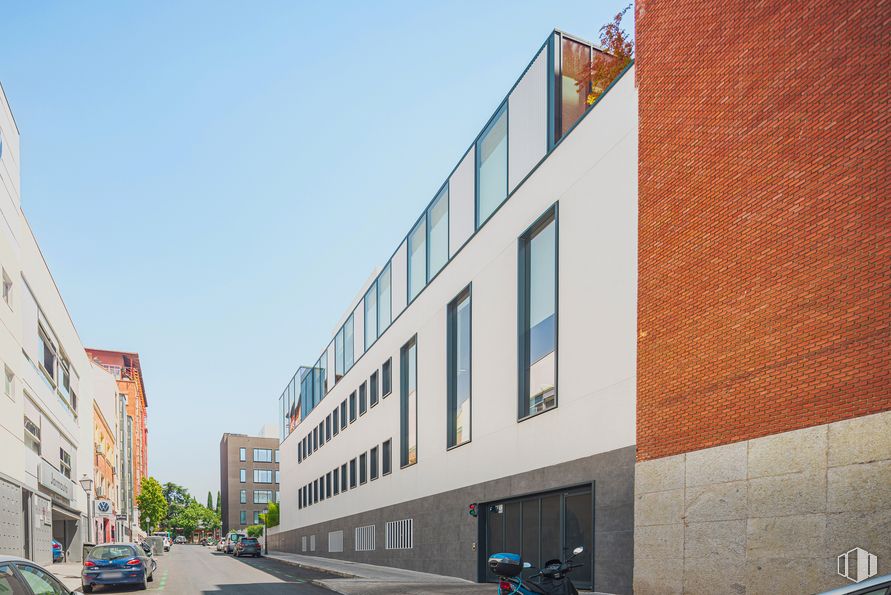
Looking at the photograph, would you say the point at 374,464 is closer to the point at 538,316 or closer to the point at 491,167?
the point at 491,167

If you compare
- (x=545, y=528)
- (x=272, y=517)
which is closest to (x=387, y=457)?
(x=545, y=528)

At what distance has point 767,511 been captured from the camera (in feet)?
32.4

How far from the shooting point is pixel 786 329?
396 inches

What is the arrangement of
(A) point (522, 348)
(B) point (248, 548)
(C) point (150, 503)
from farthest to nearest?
1. (C) point (150, 503)
2. (B) point (248, 548)
3. (A) point (522, 348)

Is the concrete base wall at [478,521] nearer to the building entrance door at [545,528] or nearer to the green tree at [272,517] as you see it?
the building entrance door at [545,528]

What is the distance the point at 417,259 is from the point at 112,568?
45.0 feet

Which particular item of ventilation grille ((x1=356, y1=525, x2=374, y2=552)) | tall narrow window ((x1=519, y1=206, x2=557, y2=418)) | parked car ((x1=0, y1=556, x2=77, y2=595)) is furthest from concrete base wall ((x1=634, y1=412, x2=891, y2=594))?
ventilation grille ((x1=356, y1=525, x2=374, y2=552))

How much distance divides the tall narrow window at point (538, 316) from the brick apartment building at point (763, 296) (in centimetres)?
362

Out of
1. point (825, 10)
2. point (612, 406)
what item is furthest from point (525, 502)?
point (825, 10)

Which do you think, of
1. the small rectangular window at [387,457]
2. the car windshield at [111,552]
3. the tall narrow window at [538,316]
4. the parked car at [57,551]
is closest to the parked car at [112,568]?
the car windshield at [111,552]

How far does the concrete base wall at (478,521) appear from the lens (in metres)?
13.1

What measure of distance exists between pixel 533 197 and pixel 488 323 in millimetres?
3801

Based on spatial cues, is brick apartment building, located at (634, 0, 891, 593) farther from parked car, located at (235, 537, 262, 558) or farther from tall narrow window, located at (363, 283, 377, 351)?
parked car, located at (235, 537, 262, 558)

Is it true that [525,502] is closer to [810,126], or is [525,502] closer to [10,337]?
[810,126]
